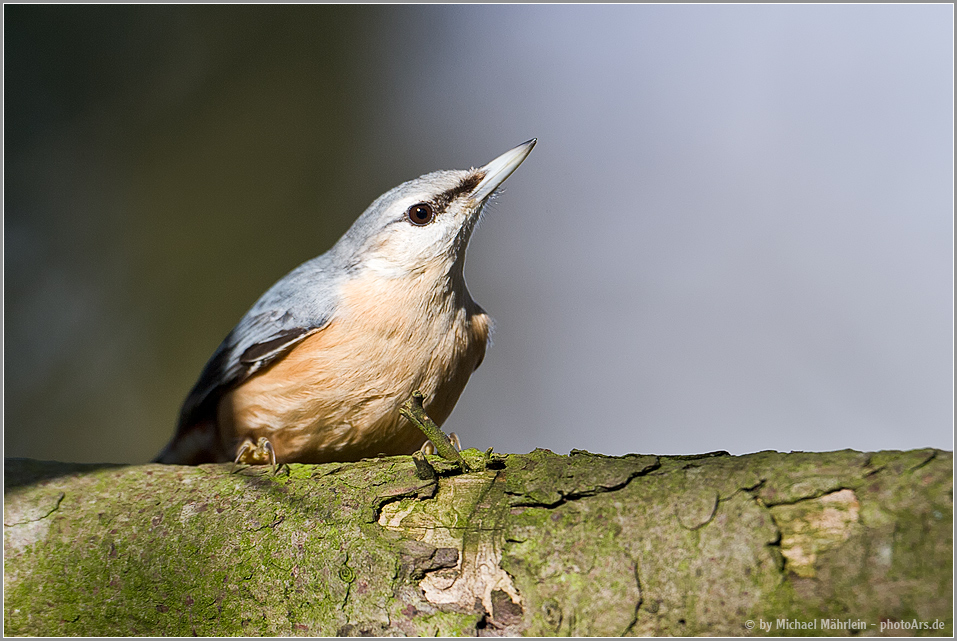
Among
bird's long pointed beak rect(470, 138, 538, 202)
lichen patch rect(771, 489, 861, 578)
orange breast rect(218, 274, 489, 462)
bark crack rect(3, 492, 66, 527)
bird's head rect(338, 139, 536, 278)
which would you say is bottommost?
bark crack rect(3, 492, 66, 527)

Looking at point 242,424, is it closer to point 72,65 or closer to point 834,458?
point 834,458

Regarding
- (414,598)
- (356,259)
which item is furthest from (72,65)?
(414,598)

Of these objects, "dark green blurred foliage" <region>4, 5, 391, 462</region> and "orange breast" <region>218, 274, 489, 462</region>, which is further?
"dark green blurred foliage" <region>4, 5, 391, 462</region>

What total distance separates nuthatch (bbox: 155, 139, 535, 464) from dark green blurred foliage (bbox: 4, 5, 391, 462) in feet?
11.9

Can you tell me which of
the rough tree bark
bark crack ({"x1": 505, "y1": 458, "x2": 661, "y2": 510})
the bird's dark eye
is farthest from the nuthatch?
bark crack ({"x1": 505, "y1": 458, "x2": 661, "y2": 510})

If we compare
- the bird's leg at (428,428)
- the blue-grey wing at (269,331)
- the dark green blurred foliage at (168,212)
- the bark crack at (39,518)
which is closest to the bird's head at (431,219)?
the blue-grey wing at (269,331)

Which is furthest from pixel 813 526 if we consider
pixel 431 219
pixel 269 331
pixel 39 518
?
pixel 39 518

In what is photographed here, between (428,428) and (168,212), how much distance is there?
5.63 m

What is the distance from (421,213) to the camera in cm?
252

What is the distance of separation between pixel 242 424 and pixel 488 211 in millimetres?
1415

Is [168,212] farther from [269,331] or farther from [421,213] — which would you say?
[421,213]

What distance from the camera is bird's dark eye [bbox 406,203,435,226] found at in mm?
2518

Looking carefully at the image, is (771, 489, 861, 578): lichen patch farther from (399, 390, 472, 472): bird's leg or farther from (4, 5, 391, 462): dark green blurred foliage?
(4, 5, 391, 462): dark green blurred foliage

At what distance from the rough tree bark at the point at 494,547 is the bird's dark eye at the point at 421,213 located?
41.0 inches
